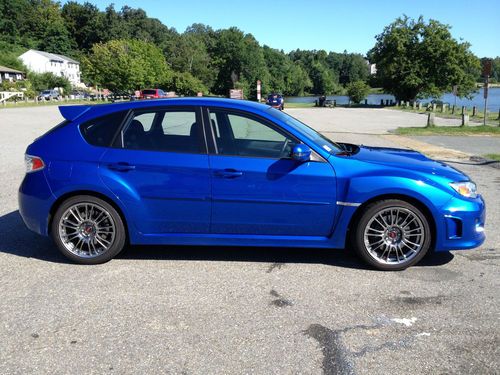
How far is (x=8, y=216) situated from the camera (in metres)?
6.64

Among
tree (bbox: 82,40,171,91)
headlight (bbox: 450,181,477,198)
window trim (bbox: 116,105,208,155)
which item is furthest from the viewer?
tree (bbox: 82,40,171,91)

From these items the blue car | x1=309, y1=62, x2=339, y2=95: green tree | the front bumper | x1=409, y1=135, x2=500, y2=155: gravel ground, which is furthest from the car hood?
x1=309, y1=62, x2=339, y2=95: green tree

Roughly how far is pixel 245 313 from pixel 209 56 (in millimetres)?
115984

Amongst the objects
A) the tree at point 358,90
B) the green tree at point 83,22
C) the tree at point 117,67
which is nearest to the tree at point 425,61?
the tree at point 358,90

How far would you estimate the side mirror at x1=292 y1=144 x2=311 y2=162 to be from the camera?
452 cm

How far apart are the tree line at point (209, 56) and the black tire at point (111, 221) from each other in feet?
177

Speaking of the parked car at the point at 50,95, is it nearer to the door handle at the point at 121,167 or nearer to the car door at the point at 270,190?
the door handle at the point at 121,167

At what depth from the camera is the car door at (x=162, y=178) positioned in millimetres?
4684

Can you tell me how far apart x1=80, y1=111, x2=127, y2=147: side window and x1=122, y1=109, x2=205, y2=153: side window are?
120 mm

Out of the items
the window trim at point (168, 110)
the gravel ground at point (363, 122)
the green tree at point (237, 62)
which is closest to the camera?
the window trim at point (168, 110)

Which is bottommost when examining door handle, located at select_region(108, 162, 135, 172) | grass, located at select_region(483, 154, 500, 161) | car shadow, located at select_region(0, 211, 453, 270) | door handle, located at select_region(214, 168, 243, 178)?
car shadow, located at select_region(0, 211, 453, 270)

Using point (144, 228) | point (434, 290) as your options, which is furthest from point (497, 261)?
point (144, 228)

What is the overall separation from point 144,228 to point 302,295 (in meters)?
1.71

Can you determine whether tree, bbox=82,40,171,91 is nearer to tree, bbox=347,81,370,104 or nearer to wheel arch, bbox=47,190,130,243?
tree, bbox=347,81,370,104
